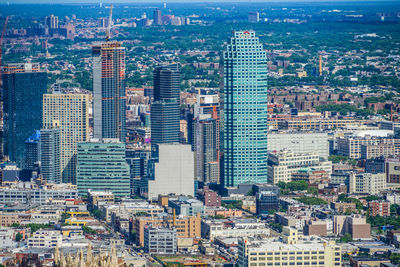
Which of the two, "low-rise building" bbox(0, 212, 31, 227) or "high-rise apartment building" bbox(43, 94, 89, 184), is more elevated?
"high-rise apartment building" bbox(43, 94, 89, 184)

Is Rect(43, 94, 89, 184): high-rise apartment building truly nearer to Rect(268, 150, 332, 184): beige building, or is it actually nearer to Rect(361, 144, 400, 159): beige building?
Rect(268, 150, 332, 184): beige building

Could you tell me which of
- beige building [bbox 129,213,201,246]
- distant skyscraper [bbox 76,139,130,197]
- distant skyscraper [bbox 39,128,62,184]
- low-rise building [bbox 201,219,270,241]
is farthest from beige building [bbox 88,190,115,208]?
low-rise building [bbox 201,219,270,241]

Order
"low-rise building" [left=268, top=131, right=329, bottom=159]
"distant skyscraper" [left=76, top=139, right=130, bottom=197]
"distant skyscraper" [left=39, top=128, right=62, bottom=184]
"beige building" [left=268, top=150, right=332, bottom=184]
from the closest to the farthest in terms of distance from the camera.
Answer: "distant skyscraper" [left=76, top=139, right=130, bottom=197] < "distant skyscraper" [left=39, top=128, right=62, bottom=184] < "beige building" [left=268, top=150, right=332, bottom=184] < "low-rise building" [left=268, top=131, right=329, bottom=159]

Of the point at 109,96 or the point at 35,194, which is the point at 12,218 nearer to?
the point at 35,194

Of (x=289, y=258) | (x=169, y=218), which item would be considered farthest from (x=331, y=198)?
(x=289, y=258)

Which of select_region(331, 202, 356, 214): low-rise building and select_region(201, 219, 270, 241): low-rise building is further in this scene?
select_region(331, 202, 356, 214): low-rise building

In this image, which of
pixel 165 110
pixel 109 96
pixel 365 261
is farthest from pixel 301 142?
pixel 365 261

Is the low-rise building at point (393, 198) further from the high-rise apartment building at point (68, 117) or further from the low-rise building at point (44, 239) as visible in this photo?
the low-rise building at point (44, 239)

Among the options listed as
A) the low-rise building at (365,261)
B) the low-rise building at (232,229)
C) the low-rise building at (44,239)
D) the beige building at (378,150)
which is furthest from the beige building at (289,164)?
the low-rise building at (365,261)
